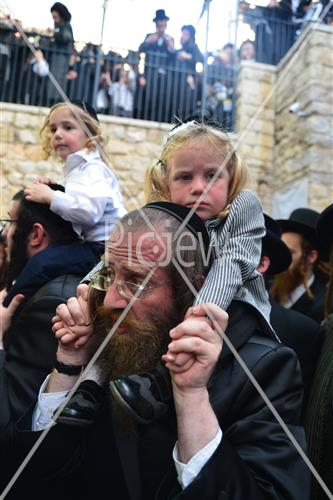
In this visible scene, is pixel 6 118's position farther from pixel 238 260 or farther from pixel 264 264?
pixel 238 260

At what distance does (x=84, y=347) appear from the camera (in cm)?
134

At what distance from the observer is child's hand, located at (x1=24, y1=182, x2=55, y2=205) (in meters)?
2.16

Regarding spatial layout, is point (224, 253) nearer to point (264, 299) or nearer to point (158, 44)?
point (264, 299)

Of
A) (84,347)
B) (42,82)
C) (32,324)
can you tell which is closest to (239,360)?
(84,347)

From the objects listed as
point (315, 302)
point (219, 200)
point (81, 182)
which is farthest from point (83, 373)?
point (315, 302)

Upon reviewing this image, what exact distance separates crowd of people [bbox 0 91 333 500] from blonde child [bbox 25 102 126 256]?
485 millimetres

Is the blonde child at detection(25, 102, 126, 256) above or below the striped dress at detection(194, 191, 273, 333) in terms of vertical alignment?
above

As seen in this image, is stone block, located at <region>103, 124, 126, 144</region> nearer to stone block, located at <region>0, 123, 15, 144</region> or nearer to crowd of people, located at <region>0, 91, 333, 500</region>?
stone block, located at <region>0, 123, 15, 144</region>

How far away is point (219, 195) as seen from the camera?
1.63 m

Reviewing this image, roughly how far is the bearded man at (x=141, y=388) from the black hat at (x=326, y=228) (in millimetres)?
991

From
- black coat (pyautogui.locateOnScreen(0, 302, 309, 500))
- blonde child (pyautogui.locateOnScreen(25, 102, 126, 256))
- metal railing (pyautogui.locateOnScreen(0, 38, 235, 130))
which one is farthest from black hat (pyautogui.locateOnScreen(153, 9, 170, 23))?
black coat (pyautogui.locateOnScreen(0, 302, 309, 500))

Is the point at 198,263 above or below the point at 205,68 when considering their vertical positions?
below

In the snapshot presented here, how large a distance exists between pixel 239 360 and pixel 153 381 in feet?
0.72

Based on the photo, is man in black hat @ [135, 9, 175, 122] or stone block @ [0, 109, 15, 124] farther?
man in black hat @ [135, 9, 175, 122]
